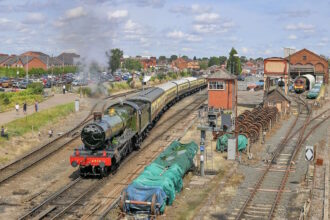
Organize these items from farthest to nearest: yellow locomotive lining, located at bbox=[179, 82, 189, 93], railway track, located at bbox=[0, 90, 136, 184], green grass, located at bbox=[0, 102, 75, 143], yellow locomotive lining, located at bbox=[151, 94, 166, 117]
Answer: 1. yellow locomotive lining, located at bbox=[179, 82, 189, 93]
2. yellow locomotive lining, located at bbox=[151, 94, 166, 117]
3. green grass, located at bbox=[0, 102, 75, 143]
4. railway track, located at bbox=[0, 90, 136, 184]

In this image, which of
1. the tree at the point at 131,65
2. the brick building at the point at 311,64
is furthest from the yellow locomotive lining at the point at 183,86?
the tree at the point at 131,65

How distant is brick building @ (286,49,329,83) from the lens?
103 meters

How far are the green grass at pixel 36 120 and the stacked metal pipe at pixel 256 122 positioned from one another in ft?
59.2

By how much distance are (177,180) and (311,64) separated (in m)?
91.5

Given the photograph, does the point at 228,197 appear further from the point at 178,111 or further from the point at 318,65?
the point at 318,65

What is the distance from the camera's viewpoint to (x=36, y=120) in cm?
4075

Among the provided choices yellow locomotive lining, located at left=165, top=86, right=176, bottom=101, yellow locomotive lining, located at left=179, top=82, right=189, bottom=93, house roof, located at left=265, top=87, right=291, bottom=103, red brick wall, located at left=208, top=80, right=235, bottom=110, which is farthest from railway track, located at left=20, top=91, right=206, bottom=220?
yellow locomotive lining, located at left=179, top=82, right=189, bottom=93

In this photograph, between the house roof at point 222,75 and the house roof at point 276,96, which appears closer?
the house roof at point 222,75

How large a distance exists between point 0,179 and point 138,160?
8.78m

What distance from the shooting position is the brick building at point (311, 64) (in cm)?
10306

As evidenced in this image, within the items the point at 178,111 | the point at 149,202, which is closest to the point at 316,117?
the point at 178,111

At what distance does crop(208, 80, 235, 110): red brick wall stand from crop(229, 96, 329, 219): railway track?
922cm

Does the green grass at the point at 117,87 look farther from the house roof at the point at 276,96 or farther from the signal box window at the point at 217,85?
the house roof at the point at 276,96

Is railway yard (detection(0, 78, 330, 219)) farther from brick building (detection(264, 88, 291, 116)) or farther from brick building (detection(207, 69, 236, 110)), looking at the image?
brick building (detection(264, 88, 291, 116))
